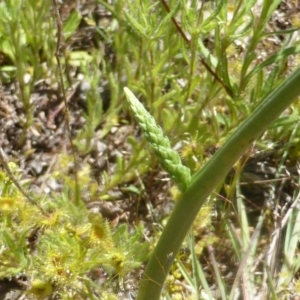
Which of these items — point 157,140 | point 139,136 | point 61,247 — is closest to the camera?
point 157,140

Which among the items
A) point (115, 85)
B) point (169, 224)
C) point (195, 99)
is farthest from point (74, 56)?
point (169, 224)

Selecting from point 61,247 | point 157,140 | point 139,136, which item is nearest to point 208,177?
point 157,140

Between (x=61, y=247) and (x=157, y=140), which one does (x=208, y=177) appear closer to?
(x=157, y=140)

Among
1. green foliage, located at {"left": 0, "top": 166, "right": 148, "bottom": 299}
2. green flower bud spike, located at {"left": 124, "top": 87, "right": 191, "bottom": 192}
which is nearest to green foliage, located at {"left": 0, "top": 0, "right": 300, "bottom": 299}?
green foliage, located at {"left": 0, "top": 166, "right": 148, "bottom": 299}

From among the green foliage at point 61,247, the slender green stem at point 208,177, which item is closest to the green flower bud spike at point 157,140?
the slender green stem at point 208,177

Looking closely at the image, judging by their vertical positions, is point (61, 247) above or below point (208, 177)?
below

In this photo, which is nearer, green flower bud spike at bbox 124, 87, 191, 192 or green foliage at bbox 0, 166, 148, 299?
green flower bud spike at bbox 124, 87, 191, 192

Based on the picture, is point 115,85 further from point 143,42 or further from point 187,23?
point 187,23

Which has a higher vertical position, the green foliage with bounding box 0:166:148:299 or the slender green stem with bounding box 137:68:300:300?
the slender green stem with bounding box 137:68:300:300

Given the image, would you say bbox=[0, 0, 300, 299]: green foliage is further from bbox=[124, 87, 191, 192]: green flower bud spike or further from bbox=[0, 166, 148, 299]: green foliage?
bbox=[124, 87, 191, 192]: green flower bud spike
